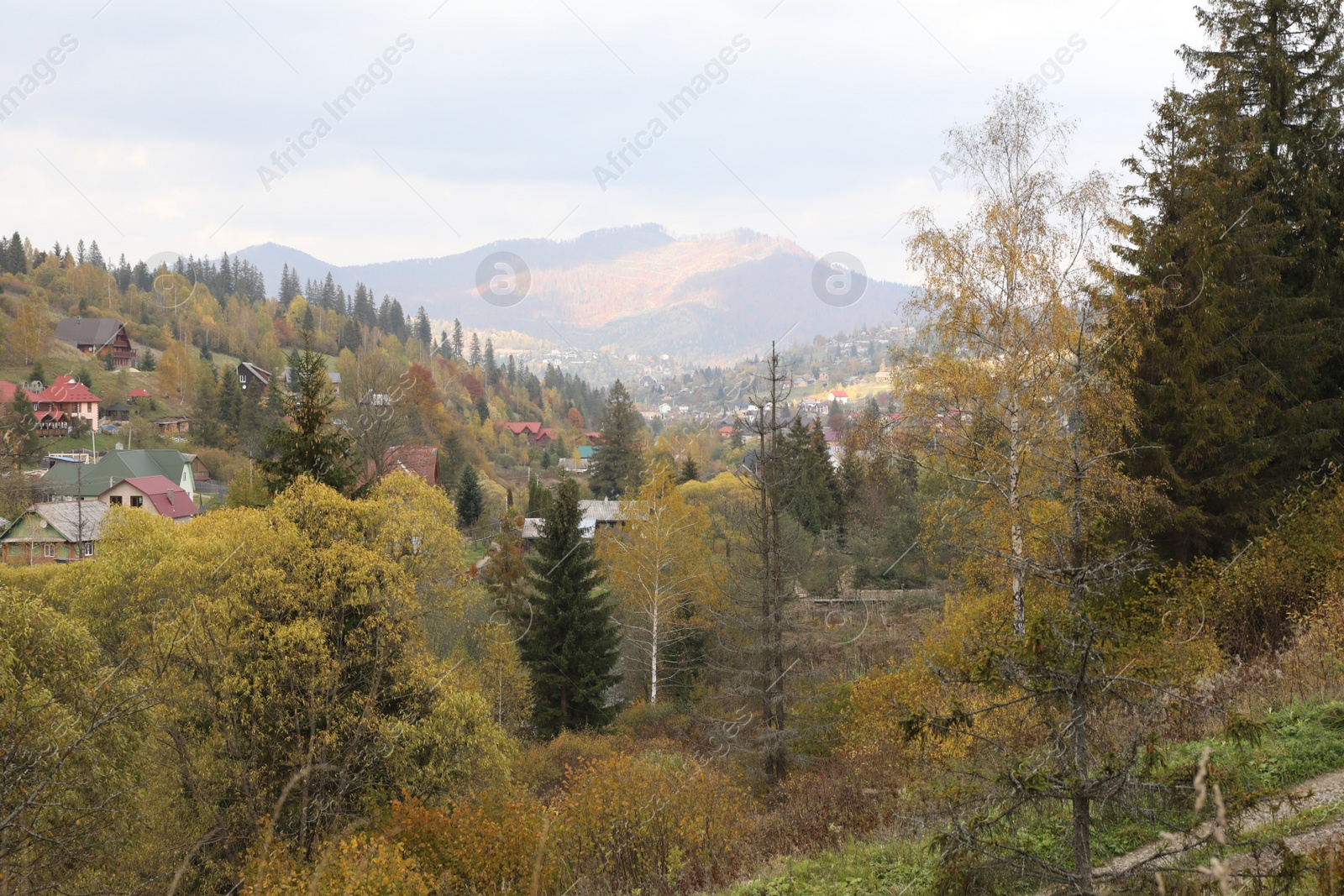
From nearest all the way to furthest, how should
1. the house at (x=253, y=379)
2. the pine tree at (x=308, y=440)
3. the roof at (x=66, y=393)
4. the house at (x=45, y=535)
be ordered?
1. the pine tree at (x=308, y=440)
2. the house at (x=45, y=535)
3. the roof at (x=66, y=393)
4. the house at (x=253, y=379)

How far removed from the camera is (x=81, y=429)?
74.6 meters

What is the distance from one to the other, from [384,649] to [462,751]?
262 centimetres

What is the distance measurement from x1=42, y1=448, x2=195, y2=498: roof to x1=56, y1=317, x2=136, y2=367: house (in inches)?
2093

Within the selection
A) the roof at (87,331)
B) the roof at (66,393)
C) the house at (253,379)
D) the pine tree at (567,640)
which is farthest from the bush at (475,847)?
the roof at (87,331)

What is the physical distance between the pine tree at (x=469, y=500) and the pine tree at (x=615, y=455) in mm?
11529

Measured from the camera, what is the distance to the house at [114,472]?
50031 millimetres

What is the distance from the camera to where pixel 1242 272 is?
14656 millimetres

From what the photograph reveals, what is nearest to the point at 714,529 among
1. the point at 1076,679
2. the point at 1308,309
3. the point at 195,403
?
the point at 1308,309

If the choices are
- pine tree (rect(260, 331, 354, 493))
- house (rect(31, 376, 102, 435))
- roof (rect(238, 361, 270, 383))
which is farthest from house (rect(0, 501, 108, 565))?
roof (rect(238, 361, 270, 383))

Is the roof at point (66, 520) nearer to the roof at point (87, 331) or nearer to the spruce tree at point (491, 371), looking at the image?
the roof at point (87, 331)

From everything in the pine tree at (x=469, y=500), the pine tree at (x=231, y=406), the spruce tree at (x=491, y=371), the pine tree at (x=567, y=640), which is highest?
→ the spruce tree at (x=491, y=371)

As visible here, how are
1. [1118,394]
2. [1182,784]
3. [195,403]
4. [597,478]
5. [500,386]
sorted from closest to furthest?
[1182,784] → [1118,394] → [597,478] → [195,403] → [500,386]

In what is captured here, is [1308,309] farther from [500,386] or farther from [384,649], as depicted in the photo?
[500,386]

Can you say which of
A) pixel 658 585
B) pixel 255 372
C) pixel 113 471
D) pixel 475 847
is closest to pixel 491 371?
pixel 255 372
